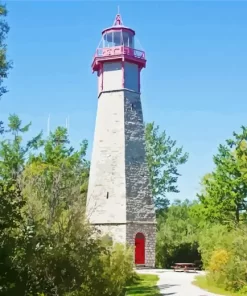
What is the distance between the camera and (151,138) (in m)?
38.8

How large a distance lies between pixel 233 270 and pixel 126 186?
37.8 ft

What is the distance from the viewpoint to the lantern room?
30359 millimetres

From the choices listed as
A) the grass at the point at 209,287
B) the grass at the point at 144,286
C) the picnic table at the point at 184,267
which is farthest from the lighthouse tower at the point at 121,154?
the grass at the point at 209,287

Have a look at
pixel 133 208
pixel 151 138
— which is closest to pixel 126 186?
pixel 133 208

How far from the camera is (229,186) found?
25.8 metres

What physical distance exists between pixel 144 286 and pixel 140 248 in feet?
31.3

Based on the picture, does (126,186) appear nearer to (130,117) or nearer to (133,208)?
(133,208)

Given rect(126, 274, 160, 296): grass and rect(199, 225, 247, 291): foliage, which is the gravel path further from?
rect(199, 225, 247, 291): foliage

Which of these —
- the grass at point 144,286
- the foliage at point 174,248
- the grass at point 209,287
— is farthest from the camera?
the foliage at point 174,248

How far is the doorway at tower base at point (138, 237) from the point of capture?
28.0m

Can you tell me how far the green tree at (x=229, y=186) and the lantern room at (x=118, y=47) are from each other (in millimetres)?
8429

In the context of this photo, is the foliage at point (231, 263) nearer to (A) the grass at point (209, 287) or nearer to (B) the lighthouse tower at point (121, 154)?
(A) the grass at point (209, 287)

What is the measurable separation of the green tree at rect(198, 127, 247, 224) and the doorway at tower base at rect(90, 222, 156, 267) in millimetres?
4002

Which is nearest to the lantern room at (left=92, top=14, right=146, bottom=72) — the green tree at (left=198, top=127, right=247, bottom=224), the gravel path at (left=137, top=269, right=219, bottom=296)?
the green tree at (left=198, top=127, right=247, bottom=224)
